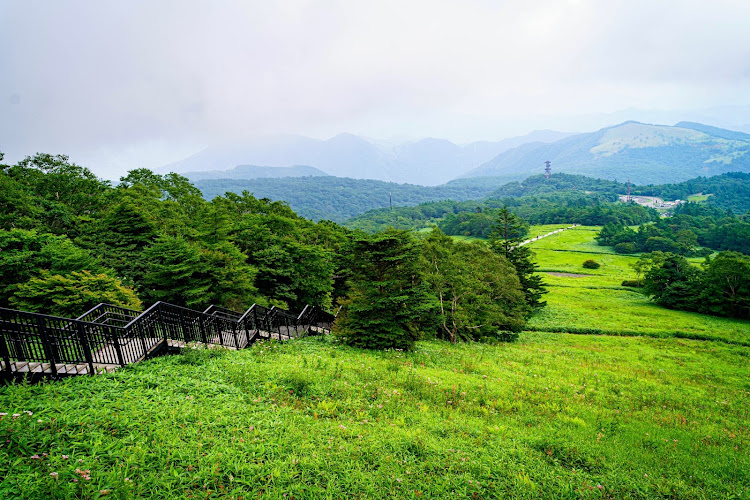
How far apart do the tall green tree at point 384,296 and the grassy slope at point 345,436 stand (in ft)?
8.86

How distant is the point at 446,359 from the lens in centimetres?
1407

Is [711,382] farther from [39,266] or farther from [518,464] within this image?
[39,266]

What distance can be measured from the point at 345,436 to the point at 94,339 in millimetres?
6755

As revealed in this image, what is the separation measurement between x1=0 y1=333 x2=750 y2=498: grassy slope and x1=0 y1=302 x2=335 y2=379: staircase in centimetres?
77

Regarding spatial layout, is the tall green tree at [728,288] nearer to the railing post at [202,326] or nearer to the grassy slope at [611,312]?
the grassy slope at [611,312]

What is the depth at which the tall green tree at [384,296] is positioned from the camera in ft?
46.2

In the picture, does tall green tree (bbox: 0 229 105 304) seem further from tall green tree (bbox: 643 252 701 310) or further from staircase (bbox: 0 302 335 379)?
tall green tree (bbox: 643 252 701 310)

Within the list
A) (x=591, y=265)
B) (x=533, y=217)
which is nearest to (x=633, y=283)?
(x=591, y=265)

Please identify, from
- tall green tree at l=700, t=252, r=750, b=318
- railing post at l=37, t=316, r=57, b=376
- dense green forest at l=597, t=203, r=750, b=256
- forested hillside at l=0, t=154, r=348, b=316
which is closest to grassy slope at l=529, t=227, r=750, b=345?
tall green tree at l=700, t=252, r=750, b=318

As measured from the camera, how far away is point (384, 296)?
1410 cm

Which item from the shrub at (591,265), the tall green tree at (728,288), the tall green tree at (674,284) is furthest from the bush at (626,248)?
the tall green tree at (728,288)

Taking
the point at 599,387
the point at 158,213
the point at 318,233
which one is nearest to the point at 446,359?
the point at 599,387

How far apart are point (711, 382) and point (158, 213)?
39151 mm

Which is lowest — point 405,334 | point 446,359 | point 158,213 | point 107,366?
point 446,359
